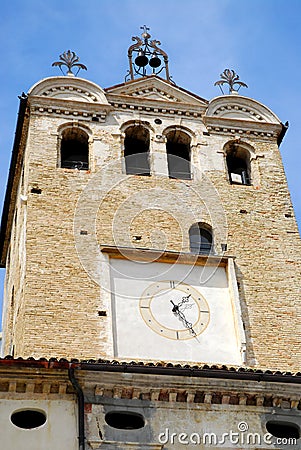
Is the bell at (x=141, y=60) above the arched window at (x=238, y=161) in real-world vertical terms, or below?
above

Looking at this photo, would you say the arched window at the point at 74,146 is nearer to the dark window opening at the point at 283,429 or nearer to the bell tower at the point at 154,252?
the bell tower at the point at 154,252

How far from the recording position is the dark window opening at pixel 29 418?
16016mm

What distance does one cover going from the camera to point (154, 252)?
800 inches

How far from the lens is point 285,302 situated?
66.3ft

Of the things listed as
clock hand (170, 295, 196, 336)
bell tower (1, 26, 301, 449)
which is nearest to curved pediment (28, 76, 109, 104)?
bell tower (1, 26, 301, 449)

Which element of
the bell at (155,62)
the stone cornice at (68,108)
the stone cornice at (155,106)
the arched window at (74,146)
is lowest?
the arched window at (74,146)

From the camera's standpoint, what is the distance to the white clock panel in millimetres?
18969

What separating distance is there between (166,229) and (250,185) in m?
2.81

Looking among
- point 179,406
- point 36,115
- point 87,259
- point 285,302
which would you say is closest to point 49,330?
point 87,259

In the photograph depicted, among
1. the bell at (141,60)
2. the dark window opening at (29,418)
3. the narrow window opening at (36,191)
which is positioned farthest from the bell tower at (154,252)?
the bell at (141,60)

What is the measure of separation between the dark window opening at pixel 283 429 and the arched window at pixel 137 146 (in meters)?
7.92

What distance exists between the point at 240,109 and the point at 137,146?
9.89ft

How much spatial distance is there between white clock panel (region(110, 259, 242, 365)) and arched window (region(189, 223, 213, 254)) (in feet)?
2.15

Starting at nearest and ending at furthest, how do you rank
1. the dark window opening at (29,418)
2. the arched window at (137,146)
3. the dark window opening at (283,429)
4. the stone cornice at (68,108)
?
the dark window opening at (29,418) → the dark window opening at (283,429) → the arched window at (137,146) → the stone cornice at (68,108)
